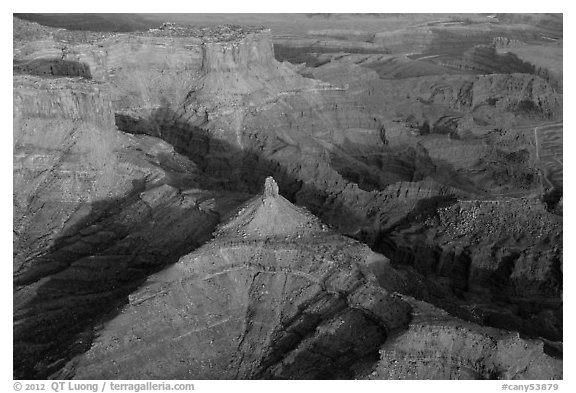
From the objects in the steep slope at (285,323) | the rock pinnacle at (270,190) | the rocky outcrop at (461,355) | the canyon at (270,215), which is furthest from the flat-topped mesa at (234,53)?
the rocky outcrop at (461,355)

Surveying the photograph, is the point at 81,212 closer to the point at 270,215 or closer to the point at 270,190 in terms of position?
the point at 270,190

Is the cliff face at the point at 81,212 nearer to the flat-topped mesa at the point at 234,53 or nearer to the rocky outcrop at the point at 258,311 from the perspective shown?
the rocky outcrop at the point at 258,311

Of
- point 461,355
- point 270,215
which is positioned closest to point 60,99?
point 270,215

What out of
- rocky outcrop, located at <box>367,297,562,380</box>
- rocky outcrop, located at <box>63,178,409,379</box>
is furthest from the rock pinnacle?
rocky outcrop, located at <box>367,297,562,380</box>

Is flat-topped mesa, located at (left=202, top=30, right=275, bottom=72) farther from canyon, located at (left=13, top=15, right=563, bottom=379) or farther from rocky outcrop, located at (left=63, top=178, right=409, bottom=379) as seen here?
rocky outcrop, located at (left=63, top=178, right=409, bottom=379)

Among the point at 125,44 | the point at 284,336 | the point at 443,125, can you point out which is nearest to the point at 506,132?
the point at 443,125

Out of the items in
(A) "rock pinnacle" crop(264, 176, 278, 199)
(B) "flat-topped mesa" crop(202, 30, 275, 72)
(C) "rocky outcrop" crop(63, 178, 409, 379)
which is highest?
(B) "flat-topped mesa" crop(202, 30, 275, 72)

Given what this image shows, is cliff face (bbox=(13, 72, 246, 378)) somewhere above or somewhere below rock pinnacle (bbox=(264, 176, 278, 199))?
below

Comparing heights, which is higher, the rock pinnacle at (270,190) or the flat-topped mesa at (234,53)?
the flat-topped mesa at (234,53)
